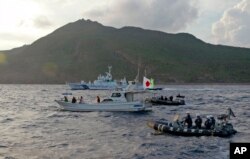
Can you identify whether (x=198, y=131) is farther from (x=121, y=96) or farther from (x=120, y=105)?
(x=121, y=96)

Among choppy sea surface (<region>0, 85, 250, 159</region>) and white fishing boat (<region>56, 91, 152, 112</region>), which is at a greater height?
white fishing boat (<region>56, 91, 152, 112</region>)

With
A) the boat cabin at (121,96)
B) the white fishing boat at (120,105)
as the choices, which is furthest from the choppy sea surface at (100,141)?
the boat cabin at (121,96)

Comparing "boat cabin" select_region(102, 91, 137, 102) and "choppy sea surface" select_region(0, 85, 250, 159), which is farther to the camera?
"boat cabin" select_region(102, 91, 137, 102)

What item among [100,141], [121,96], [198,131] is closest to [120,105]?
[121,96]

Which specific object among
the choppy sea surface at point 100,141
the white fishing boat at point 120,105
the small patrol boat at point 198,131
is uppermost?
the white fishing boat at point 120,105

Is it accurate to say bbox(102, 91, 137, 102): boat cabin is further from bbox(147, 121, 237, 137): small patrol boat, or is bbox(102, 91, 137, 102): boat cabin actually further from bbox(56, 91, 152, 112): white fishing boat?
bbox(147, 121, 237, 137): small patrol boat

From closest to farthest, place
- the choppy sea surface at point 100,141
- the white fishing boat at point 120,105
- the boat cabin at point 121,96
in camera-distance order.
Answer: the choppy sea surface at point 100,141 < the white fishing boat at point 120,105 < the boat cabin at point 121,96

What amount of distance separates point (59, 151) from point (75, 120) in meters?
23.8

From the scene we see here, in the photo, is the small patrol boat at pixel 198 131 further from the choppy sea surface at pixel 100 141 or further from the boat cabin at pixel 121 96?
the boat cabin at pixel 121 96

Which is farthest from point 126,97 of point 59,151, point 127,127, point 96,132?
point 59,151

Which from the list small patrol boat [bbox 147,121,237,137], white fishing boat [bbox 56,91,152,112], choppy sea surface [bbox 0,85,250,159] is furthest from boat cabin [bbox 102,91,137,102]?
small patrol boat [bbox 147,121,237,137]

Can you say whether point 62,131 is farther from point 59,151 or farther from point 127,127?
point 59,151

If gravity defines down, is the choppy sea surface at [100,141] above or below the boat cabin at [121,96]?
below

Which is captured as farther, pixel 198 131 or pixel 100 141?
pixel 198 131
